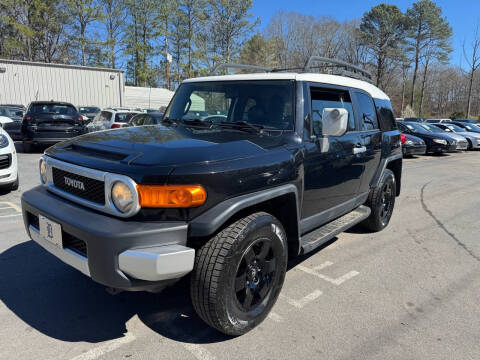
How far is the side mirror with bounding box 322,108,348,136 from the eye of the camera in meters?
2.90

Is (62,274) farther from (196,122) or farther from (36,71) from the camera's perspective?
(36,71)

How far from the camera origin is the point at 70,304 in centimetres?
292

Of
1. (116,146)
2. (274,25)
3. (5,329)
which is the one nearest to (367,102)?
(116,146)

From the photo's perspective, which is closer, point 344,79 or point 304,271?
point 304,271

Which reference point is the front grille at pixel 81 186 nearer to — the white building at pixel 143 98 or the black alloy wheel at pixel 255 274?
the black alloy wheel at pixel 255 274

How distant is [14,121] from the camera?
1282 centimetres

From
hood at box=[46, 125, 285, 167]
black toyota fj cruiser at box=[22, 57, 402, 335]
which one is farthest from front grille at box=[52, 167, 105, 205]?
hood at box=[46, 125, 285, 167]

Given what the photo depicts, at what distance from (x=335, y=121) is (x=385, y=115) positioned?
235 cm

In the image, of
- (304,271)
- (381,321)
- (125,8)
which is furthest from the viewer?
(125,8)

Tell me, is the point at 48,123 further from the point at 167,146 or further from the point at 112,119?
the point at 167,146

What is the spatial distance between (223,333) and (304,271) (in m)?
1.43

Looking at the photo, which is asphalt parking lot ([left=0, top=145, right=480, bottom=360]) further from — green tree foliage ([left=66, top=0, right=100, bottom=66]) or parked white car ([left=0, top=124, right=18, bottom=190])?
green tree foliage ([left=66, top=0, right=100, bottom=66])

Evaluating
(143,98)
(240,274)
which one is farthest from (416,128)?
(143,98)

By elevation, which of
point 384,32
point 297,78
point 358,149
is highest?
point 384,32
